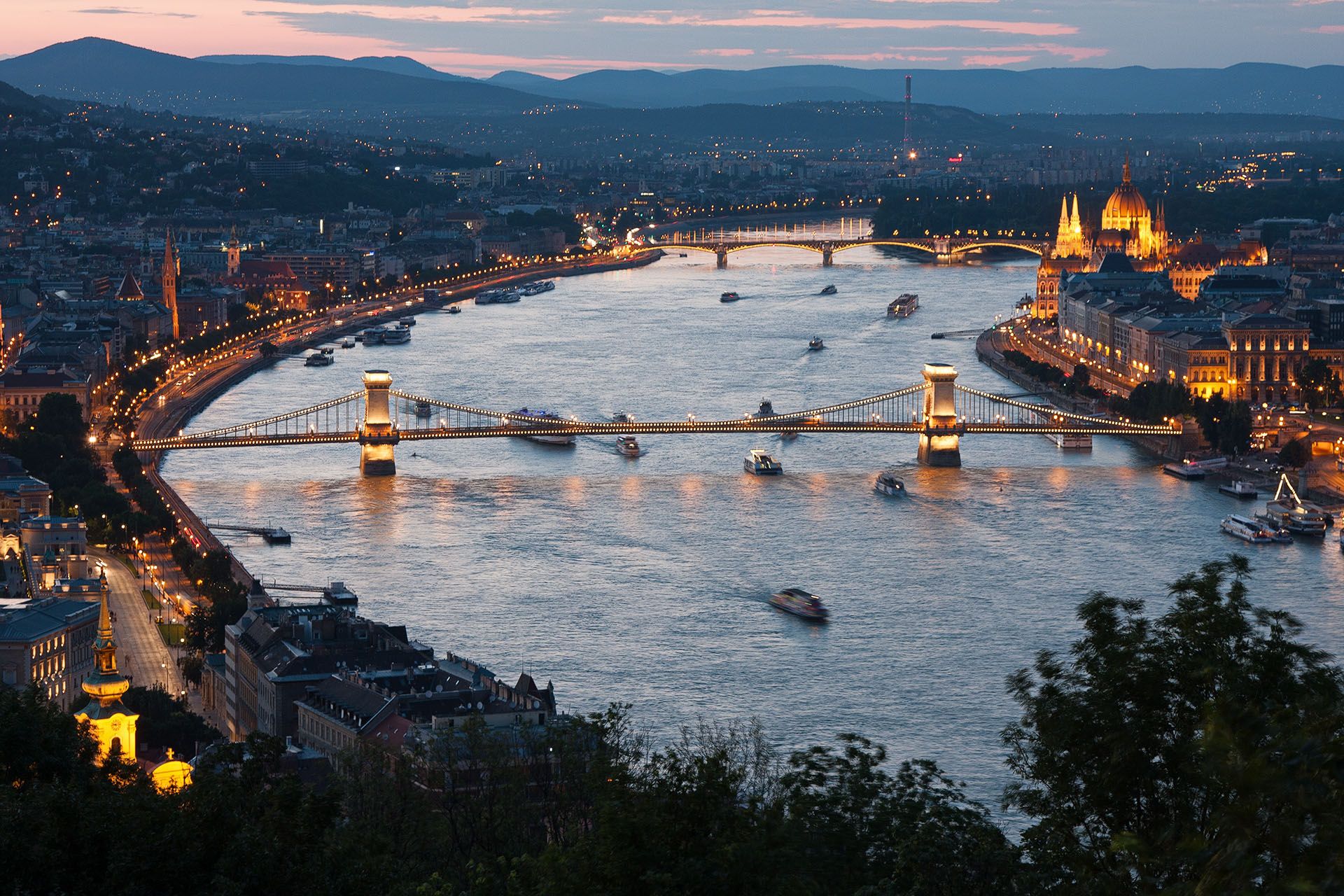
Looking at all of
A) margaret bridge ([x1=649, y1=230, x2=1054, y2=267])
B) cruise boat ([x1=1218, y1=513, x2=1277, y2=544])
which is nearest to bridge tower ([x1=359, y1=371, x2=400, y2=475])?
cruise boat ([x1=1218, y1=513, x2=1277, y2=544])

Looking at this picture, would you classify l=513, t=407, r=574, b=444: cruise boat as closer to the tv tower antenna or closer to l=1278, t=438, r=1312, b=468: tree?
l=1278, t=438, r=1312, b=468: tree

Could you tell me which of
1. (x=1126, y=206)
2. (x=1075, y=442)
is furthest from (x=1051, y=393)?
(x=1126, y=206)

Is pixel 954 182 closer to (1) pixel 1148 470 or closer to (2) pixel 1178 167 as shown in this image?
(2) pixel 1178 167

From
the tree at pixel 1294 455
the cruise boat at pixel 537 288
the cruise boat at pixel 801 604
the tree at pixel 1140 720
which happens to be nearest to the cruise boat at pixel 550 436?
the tree at pixel 1294 455

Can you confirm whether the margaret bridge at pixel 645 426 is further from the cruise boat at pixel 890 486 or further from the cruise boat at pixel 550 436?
the cruise boat at pixel 890 486

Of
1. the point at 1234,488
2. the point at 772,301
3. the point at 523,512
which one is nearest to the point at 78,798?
the point at 523,512

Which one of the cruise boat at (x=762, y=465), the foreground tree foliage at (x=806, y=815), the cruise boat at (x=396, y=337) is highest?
the foreground tree foliage at (x=806, y=815)
